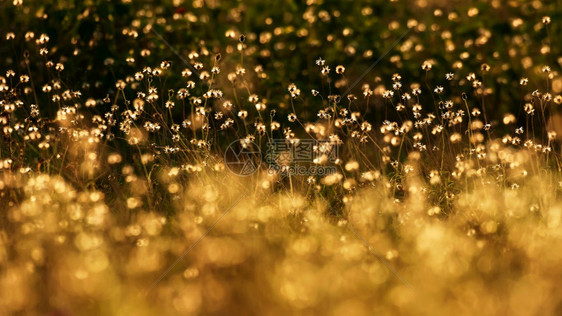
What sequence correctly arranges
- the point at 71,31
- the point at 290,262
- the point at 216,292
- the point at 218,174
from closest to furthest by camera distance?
the point at 216,292
the point at 290,262
the point at 218,174
the point at 71,31

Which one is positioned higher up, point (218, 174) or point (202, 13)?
point (202, 13)

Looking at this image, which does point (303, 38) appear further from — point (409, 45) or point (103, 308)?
point (103, 308)

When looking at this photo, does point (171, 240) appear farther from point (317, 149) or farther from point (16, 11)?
A: point (16, 11)

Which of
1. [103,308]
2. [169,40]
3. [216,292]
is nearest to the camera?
[103,308]

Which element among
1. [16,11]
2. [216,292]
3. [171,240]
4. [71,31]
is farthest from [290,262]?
[16,11]

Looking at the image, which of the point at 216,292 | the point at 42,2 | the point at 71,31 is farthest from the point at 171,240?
the point at 42,2

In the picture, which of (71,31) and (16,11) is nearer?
(71,31)
